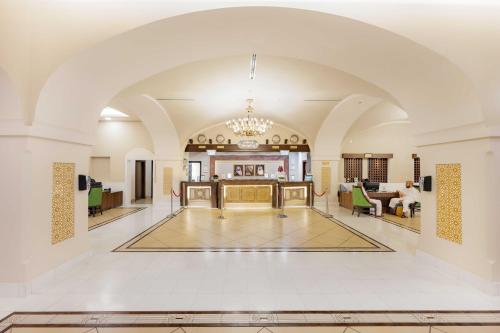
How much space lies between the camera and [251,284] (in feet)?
11.5

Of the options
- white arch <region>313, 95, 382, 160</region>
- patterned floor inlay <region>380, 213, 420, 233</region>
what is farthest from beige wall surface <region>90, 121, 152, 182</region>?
patterned floor inlay <region>380, 213, 420, 233</region>

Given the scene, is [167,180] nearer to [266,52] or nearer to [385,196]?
[266,52]

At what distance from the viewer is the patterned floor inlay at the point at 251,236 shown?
5.17 metres

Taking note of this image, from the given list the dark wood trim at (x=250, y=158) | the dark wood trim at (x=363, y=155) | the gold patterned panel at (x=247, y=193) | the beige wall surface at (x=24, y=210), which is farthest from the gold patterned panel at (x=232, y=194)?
the beige wall surface at (x=24, y=210)

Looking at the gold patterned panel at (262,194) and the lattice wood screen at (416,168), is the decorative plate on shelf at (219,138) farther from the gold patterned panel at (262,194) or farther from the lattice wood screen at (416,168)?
the lattice wood screen at (416,168)

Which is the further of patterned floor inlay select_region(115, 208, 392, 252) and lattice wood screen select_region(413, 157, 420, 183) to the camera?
lattice wood screen select_region(413, 157, 420, 183)

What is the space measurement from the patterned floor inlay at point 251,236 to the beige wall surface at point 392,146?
19.6 feet

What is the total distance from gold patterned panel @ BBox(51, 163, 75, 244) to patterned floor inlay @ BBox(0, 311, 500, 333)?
4.19 feet

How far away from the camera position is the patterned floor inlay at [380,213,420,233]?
7016 millimetres

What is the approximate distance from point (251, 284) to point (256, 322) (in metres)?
0.83

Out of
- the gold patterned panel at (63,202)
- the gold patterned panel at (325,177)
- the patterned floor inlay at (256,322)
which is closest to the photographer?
the patterned floor inlay at (256,322)

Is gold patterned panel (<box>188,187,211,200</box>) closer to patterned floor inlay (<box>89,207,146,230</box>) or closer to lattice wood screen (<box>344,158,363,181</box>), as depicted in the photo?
patterned floor inlay (<box>89,207,146,230</box>)

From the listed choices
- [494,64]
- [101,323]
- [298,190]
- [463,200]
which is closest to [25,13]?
[101,323]

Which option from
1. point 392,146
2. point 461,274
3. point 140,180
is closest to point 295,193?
point 392,146
